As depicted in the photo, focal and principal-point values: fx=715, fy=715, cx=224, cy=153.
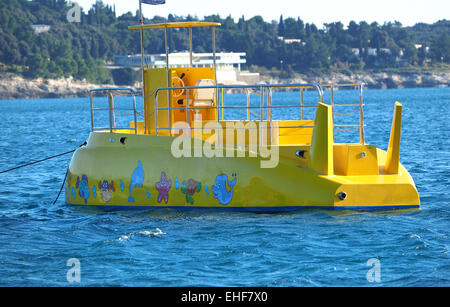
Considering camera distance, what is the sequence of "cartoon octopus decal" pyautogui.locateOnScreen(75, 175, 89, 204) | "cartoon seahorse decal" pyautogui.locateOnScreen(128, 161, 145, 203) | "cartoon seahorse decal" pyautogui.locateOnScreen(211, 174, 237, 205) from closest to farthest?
1. "cartoon seahorse decal" pyautogui.locateOnScreen(211, 174, 237, 205)
2. "cartoon seahorse decal" pyautogui.locateOnScreen(128, 161, 145, 203)
3. "cartoon octopus decal" pyautogui.locateOnScreen(75, 175, 89, 204)

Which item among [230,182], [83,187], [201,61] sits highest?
[201,61]

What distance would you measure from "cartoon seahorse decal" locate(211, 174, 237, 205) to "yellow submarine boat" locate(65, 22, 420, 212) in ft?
0.06

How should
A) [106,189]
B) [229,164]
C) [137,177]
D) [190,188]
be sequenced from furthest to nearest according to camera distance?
1. [106,189]
2. [137,177]
3. [190,188]
4. [229,164]

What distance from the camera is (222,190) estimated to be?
13.5 metres

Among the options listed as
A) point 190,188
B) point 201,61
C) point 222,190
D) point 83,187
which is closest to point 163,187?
point 190,188

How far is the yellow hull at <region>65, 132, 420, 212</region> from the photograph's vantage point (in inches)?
516

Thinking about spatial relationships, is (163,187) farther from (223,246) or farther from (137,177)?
(223,246)

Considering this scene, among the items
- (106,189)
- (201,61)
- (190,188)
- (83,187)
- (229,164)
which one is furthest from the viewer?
(201,61)

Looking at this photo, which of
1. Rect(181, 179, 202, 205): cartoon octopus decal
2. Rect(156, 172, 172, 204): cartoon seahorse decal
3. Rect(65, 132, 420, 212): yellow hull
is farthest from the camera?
Rect(156, 172, 172, 204): cartoon seahorse decal

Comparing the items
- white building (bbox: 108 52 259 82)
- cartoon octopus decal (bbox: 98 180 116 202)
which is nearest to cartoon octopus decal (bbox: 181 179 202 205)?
cartoon octopus decal (bbox: 98 180 116 202)

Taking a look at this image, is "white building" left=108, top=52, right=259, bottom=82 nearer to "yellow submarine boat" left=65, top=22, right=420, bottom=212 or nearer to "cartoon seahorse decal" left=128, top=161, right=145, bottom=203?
"yellow submarine boat" left=65, top=22, right=420, bottom=212

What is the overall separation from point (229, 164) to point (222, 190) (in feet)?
1.67

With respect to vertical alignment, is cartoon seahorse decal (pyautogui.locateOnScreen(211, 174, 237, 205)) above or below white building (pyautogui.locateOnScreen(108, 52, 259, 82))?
below

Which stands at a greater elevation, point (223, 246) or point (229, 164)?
point (229, 164)
